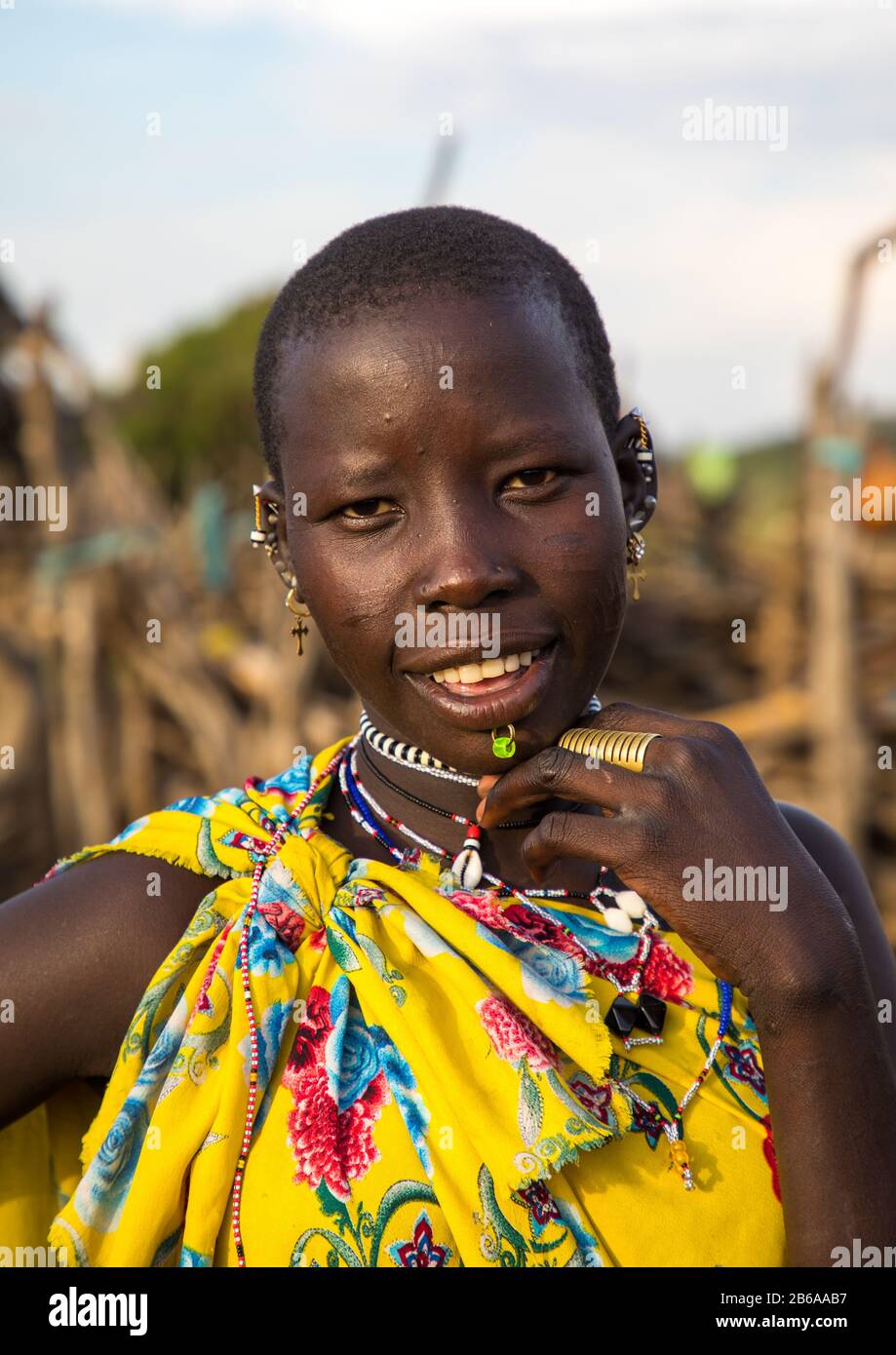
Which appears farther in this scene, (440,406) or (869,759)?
(869,759)

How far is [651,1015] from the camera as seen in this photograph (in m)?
1.94

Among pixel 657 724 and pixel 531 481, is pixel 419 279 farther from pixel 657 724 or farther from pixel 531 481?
pixel 657 724

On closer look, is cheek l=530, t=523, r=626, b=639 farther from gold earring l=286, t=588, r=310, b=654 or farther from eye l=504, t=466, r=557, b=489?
gold earring l=286, t=588, r=310, b=654

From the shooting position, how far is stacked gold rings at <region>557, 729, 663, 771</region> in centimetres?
188

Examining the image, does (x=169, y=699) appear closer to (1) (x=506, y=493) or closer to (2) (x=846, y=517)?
(2) (x=846, y=517)

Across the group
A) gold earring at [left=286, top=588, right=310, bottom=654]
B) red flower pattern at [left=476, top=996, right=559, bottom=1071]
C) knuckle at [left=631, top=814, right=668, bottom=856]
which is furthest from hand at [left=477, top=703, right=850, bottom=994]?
gold earring at [left=286, top=588, right=310, bottom=654]

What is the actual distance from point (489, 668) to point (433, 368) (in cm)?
44

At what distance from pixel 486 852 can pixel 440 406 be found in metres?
0.74

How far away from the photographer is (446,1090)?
5.80 feet

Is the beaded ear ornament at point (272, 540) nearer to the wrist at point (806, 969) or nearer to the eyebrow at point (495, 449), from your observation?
the eyebrow at point (495, 449)

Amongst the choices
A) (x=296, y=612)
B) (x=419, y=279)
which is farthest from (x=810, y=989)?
(x=419, y=279)

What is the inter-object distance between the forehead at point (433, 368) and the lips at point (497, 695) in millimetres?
360

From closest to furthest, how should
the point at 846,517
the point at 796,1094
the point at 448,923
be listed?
the point at 796,1094, the point at 448,923, the point at 846,517

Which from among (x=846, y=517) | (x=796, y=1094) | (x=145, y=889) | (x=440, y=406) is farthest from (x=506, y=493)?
(x=846, y=517)
